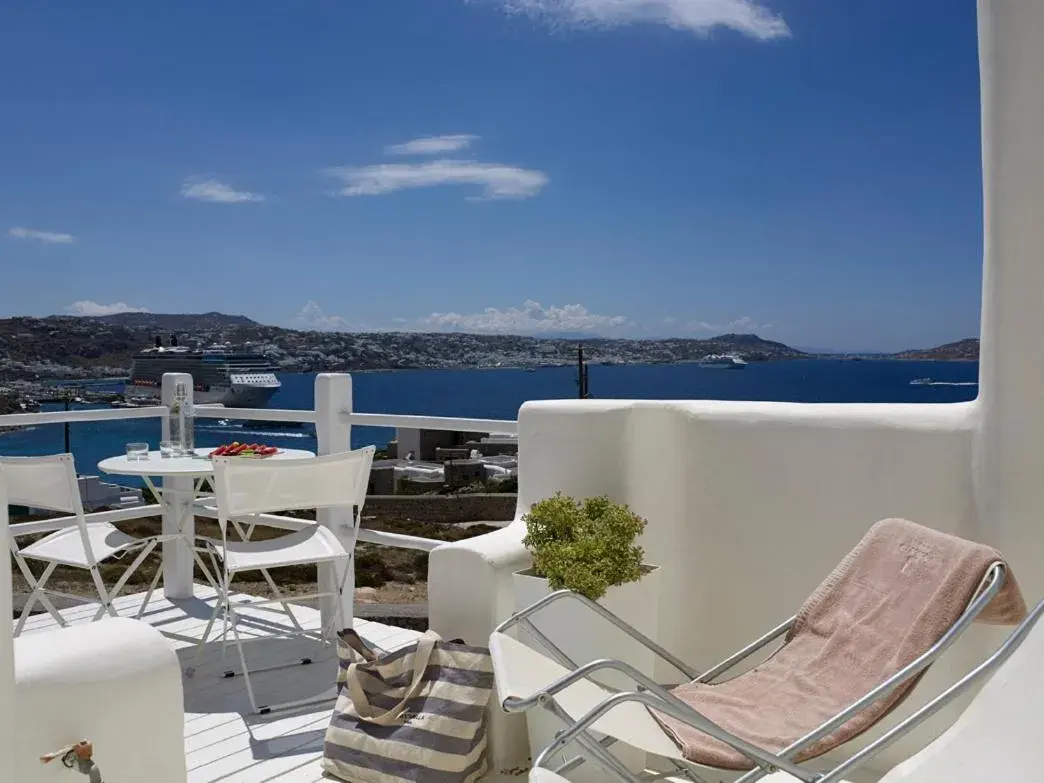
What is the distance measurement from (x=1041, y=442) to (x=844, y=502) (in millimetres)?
629

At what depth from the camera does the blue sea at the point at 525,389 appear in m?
4.91

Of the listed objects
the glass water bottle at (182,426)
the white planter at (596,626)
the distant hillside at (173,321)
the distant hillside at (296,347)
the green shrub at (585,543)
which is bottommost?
the white planter at (596,626)

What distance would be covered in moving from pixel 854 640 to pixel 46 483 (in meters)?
2.97

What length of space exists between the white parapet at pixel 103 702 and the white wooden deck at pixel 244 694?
74 centimetres

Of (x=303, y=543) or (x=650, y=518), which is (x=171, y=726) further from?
(x=650, y=518)

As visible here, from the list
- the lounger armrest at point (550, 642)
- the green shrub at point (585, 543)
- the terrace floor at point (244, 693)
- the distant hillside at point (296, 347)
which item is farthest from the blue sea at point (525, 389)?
the lounger armrest at point (550, 642)

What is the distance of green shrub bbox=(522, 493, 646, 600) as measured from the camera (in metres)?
2.85

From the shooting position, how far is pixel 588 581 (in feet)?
9.29

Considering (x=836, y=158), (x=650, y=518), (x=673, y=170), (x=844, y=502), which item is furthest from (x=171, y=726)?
(x=836, y=158)

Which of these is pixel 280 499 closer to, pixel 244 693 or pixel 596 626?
pixel 244 693

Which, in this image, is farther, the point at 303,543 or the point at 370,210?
the point at 370,210

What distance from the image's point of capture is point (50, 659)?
2.00m

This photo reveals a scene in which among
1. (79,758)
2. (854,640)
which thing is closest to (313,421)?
(79,758)

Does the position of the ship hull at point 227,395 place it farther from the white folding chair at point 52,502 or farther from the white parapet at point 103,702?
the white parapet at point 103,702
